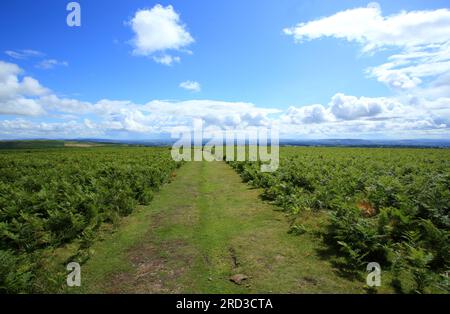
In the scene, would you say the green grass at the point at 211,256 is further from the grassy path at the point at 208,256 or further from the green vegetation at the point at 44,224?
the green vegetation at the point at 44,224

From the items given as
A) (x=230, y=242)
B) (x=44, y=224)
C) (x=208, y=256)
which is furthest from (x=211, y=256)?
(x=44, y=224)

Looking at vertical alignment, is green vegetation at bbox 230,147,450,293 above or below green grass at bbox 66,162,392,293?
above

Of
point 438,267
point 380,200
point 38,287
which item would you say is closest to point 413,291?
point 438,267

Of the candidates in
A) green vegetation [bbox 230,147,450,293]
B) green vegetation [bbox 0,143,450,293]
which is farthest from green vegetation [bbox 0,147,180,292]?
green vegetation [bbox 230,147,450,293]

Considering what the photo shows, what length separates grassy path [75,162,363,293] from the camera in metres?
6.48

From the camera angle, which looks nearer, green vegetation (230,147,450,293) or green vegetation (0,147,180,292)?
green vegetation (0,147,180,292)

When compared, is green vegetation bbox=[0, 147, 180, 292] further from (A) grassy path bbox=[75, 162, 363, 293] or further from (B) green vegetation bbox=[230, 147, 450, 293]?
(B) green vegetation bbox=[230, 147, 450, 293]

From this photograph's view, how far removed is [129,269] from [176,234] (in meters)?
2.79

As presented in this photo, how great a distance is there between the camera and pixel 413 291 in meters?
5.95

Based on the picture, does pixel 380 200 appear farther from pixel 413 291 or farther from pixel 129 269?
pixel 129 269

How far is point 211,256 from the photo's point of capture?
26.6ft

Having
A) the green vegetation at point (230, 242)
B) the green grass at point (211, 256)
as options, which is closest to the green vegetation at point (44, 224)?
the green vegetation at point (230, 242)

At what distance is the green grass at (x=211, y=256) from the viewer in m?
6.47

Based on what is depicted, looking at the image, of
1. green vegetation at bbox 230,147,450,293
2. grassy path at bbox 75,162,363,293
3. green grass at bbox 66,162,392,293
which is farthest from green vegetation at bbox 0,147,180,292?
green vegetation at bbox 230,147,450,293
